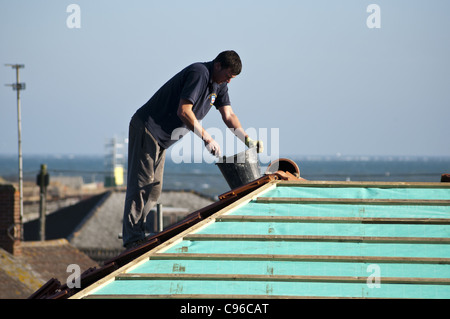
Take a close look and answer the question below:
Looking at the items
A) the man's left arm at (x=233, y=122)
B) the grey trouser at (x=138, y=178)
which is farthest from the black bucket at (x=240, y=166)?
the grey trouser at (x=138, y=178)

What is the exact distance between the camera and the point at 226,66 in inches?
261

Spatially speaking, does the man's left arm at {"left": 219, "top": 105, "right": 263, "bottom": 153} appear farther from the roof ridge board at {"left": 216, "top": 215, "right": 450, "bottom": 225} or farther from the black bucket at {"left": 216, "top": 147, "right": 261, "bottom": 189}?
the roof ridge board at {"left": 216, "top": 215, "right": 450, "bottom": 225}

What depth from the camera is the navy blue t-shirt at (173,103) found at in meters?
6.66

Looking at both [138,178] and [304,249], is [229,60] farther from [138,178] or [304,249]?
[304,249]

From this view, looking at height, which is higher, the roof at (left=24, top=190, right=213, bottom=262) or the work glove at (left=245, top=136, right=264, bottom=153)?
the work glove at (left=245, top=136, right=264, bottom=153)

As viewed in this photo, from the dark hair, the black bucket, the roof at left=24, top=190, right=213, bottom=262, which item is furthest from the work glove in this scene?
the roof at left=24, top=190, right=213, bottom=262

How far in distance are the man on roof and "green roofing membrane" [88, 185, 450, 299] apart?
4.16 ft

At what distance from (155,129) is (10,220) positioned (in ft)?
58.4

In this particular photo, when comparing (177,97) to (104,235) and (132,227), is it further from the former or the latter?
(104,235)

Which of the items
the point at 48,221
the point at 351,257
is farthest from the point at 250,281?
the point at 48,221

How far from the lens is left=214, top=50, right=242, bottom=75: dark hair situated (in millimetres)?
6605

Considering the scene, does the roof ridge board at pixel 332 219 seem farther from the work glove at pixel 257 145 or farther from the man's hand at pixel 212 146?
the work glove at pixel 257 145
